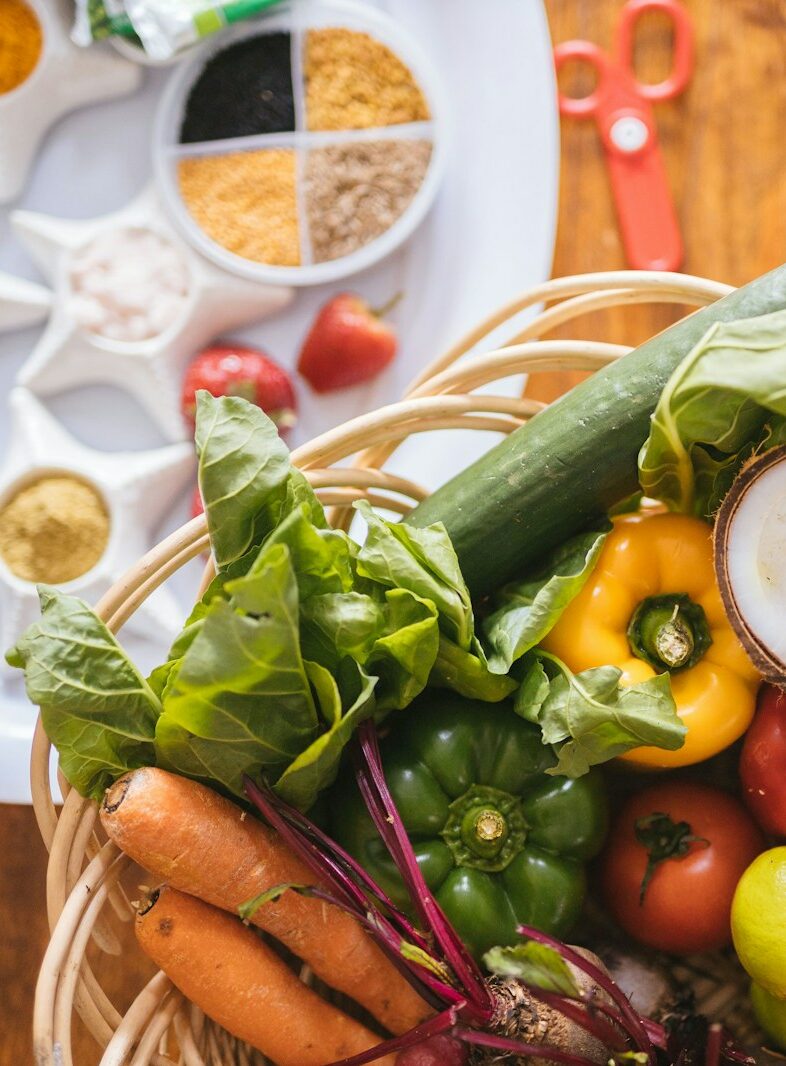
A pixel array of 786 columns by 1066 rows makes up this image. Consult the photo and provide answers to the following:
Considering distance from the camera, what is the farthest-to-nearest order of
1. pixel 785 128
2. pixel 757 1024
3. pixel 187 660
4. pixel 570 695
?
1. pixel 785 128
2. pixel 757 1024
3. pixel 570 695
4. pixel 187 660

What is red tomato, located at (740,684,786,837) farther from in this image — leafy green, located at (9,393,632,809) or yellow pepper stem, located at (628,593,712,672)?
leafy green, located at (9,393,632,809)

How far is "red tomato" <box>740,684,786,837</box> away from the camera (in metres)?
0.89

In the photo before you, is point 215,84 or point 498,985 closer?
point 498,985

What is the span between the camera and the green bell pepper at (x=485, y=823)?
902 millimetres

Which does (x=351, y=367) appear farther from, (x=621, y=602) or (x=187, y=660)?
(x=187, y=660)

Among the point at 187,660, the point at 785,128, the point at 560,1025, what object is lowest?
the point at 560,1025

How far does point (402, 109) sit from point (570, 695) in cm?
73

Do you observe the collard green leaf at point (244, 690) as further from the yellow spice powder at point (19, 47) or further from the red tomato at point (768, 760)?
the yellow spice powder at point (19, 47)

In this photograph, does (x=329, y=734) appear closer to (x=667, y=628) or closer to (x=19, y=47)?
(x=667, y=628)

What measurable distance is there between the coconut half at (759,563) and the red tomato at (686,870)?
0.56ft

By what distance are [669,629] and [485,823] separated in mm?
218

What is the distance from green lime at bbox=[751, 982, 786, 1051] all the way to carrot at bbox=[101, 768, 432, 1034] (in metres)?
0.28

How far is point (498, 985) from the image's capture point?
854 mm

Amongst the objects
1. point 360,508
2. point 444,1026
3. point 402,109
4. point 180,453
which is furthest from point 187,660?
point 402,109
